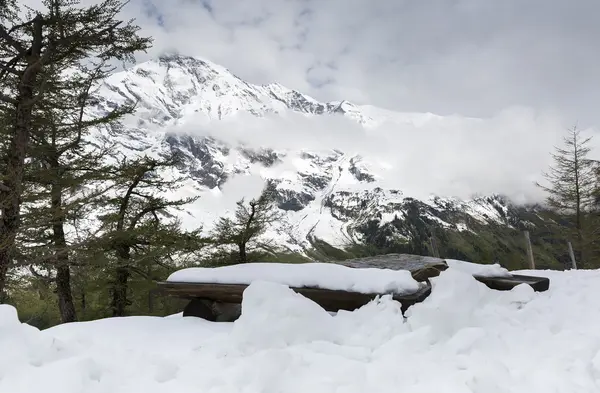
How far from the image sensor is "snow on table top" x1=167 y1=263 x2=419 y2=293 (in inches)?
204

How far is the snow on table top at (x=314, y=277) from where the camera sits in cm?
517

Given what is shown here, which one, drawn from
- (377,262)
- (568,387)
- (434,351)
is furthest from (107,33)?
(568,387)

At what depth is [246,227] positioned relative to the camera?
22.4 m

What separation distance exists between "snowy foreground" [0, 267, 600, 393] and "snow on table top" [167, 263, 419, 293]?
503mm

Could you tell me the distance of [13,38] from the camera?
905cm

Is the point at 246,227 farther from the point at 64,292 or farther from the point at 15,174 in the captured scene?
the point at 15,174

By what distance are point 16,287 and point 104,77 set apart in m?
7.04

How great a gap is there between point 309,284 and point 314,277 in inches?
4.9

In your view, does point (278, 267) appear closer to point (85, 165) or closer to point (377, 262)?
point (377, 262)

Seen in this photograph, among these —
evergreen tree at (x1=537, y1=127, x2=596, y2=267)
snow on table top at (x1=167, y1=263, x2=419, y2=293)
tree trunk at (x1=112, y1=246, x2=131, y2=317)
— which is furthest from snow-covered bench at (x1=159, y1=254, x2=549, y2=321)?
evergreen tree at (x1=537, y1=127, x2=596, y2=267)

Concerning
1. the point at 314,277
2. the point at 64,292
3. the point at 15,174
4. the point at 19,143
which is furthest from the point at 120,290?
the point at 314,277

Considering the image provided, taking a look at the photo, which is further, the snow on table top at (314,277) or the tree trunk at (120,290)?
the tree trunk at (120,290)

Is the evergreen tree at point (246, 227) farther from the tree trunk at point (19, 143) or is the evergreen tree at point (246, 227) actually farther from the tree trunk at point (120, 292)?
the tree trunk at point (19, 143)

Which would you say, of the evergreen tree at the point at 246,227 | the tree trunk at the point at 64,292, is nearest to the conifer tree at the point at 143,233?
the tree trunk at the point at 64,292
